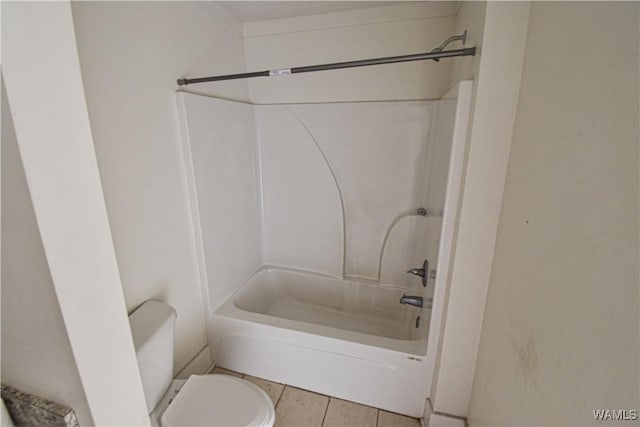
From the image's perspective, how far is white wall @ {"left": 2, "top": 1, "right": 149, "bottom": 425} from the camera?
46cm

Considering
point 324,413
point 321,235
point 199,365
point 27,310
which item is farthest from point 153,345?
point 321,235

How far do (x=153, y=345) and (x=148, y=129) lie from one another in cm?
97

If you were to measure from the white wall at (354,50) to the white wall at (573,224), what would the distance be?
946 mm

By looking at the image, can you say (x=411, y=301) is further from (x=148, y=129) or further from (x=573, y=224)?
(x=148, y=129)

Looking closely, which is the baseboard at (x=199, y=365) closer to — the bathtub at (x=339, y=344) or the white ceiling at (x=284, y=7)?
the bathtub at (x=339, y=344)

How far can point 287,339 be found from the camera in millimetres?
1615

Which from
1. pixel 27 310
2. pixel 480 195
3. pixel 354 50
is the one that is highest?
pixel 354 50

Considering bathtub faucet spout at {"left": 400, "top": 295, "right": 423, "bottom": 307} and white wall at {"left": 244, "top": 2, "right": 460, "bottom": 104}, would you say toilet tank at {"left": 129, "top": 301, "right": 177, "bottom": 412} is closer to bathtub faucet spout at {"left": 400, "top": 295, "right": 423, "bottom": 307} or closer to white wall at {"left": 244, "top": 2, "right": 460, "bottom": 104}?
bathtub faucet spout at {"left": 400, "top": 295, "right": 423, "bottom": 307}

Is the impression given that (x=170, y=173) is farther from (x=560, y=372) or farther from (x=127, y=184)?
(x=560, y=372)

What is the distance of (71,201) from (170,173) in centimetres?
97

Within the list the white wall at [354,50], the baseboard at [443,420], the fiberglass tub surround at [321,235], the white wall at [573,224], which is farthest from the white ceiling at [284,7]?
the baseboard at [443,420]

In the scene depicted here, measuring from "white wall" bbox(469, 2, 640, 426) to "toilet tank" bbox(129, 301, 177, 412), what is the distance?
1346mm

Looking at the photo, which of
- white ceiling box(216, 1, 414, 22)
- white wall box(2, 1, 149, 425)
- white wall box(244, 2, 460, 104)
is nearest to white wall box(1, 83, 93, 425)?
white wall box(2, 1, 149, 425)

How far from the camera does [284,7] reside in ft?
5.67
